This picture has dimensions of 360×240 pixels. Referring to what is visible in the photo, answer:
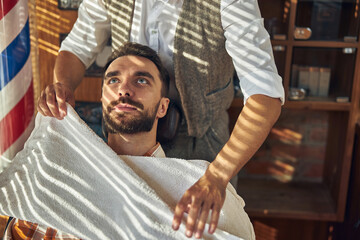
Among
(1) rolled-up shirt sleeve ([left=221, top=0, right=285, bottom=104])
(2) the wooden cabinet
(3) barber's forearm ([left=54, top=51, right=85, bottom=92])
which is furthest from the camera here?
(2) the wooden cabinet

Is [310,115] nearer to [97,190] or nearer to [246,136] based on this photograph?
[246,136]

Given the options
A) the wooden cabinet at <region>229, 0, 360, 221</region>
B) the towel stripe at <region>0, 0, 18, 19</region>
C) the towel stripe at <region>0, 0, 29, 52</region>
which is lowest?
the wooden cabinet at <region>229, 0, 360, 221</region>

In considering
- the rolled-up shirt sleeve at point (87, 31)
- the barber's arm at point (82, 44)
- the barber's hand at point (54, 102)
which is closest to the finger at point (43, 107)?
the barber's hand at point (54, 102)

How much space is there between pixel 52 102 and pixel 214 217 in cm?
81

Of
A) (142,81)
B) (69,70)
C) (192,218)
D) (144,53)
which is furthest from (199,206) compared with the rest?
(69,70)

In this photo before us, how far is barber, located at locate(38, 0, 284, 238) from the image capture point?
1.52m

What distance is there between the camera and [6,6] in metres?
1.76

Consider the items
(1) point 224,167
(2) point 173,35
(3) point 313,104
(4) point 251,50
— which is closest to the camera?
(1) point 224,167

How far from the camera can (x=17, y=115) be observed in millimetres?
1894

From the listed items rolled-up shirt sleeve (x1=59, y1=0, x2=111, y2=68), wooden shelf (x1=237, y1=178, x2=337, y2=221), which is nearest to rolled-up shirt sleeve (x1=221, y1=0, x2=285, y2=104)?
rolled-up shirt sleeve (x1=59, y1=0, x2=111, y2=68)

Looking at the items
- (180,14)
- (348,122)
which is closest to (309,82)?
(348,122)

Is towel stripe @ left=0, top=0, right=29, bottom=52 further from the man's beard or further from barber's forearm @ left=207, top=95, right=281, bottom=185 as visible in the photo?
barber's forearm @ left=207, top=95, right=281, bottom=185

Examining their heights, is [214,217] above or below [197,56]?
below

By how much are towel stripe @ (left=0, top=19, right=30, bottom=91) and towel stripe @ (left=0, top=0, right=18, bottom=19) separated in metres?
0.12
